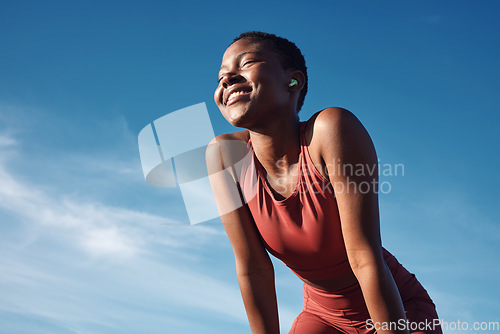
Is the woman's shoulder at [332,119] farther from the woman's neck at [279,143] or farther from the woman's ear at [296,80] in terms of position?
the woman's ear at [296,80]

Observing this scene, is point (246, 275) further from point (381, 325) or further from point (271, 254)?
point (381, 325)

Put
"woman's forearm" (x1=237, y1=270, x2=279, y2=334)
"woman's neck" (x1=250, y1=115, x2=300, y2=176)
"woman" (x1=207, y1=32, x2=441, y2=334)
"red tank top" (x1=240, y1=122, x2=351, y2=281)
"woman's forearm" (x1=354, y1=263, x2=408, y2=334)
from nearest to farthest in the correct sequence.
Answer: "woman's forearm" (x1=354, y1=263, x2=408, y2=334) < "woman" (x1=207, y1=32, x2=441, y2=334) < "red tank top" (x1=240, y1=122, x2=351, y2=281) < "woman's neck" (x1=250, y1=115, x2=300, y2=176) < "woman's forearm" (x1=237, y1=270, x2=279, y2=334)

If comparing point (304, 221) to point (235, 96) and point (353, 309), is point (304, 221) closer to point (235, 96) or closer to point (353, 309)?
point (353, 309)

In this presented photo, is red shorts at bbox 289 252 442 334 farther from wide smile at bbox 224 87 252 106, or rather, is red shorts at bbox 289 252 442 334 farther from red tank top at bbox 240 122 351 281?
wide smile at bbox 224 87 252 106

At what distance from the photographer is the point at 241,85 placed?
2.98 m

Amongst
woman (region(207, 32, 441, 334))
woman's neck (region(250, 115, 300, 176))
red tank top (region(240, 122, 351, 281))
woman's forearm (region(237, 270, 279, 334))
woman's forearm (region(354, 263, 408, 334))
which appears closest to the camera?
woman's forearm (region(354, 263, 408, 334))

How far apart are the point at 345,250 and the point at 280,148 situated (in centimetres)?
79

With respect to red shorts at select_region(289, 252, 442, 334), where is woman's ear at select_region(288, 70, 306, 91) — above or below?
above

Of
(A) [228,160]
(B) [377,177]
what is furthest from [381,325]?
(A) [228,160]

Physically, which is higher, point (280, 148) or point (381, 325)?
point (280, 148)

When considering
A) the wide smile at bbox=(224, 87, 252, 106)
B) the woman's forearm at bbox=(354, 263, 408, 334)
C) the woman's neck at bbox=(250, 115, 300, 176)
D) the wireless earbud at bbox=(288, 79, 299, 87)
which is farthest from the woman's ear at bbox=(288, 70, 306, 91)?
the woman's forearm at bbox=(354, 263, 408, 334)

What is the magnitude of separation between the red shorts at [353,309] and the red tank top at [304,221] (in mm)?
184

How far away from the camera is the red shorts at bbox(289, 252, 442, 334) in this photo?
315 centimetres

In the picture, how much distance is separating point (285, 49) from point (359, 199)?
3.97ft
